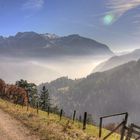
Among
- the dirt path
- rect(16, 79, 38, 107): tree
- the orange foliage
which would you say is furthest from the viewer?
rect(16, 79, 38, 107): tree

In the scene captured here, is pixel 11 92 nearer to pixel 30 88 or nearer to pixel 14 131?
pixel 30 88

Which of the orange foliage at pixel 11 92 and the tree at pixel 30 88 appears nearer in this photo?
the orange foliage at pixel 11 92

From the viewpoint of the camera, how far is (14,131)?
29.5 m

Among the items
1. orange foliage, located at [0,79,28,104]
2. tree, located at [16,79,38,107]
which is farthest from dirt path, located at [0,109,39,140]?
tree, located at [16,79,38,107]

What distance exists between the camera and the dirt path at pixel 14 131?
26.6 metres

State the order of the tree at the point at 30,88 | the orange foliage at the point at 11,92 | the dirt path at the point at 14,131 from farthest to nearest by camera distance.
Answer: the tree at the point at 30,88, the orange foliage at the point at 11,92, the dirt path at the point at 14,131

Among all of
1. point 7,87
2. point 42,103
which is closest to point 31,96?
point 42,103

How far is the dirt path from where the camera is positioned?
2662 cm

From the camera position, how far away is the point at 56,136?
27.4 meters

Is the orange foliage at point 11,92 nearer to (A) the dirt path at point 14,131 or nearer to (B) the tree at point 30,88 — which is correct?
(B) the tree at point 30,88

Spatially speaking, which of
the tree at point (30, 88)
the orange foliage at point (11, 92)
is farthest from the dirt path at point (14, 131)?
the tree at point (30, 88)

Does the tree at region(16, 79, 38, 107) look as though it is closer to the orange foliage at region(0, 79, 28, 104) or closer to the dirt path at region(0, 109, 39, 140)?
the orange foliage at region(0, 79, 28, 104)

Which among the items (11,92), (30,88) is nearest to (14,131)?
(11,92)

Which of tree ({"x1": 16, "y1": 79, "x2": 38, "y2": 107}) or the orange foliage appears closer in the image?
the orange foliage
